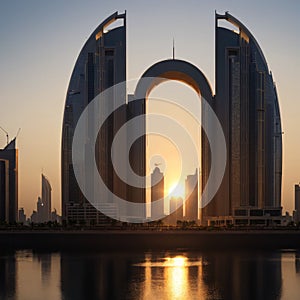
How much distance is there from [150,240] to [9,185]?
319 feet

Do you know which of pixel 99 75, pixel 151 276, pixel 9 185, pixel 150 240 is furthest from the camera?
pixel 9 185

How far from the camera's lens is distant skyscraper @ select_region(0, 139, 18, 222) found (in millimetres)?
167250

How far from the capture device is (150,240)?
83.4 meters

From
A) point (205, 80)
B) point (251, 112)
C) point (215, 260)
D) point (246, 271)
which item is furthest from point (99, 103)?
point (246, 271)

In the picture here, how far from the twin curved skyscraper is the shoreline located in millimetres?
35268

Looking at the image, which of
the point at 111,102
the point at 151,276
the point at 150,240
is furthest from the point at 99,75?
the point at 151,276

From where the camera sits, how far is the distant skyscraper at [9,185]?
16725 cm

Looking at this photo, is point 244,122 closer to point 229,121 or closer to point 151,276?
point 229,121

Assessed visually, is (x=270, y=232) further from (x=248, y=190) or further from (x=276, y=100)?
(x=276, y=100)

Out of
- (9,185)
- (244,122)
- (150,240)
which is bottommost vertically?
(150,240)

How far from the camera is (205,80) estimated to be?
119 metres

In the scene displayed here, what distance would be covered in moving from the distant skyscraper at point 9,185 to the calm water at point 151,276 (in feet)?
337

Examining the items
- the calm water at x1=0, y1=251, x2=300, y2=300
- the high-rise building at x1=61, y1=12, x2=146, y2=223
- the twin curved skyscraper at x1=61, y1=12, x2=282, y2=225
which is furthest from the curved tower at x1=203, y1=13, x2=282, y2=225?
the calm water at x1=0, y1=251, x2=300, y2=300

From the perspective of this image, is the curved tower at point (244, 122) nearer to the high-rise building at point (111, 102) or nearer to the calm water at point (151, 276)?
the high-rise building at point (111, 102)
